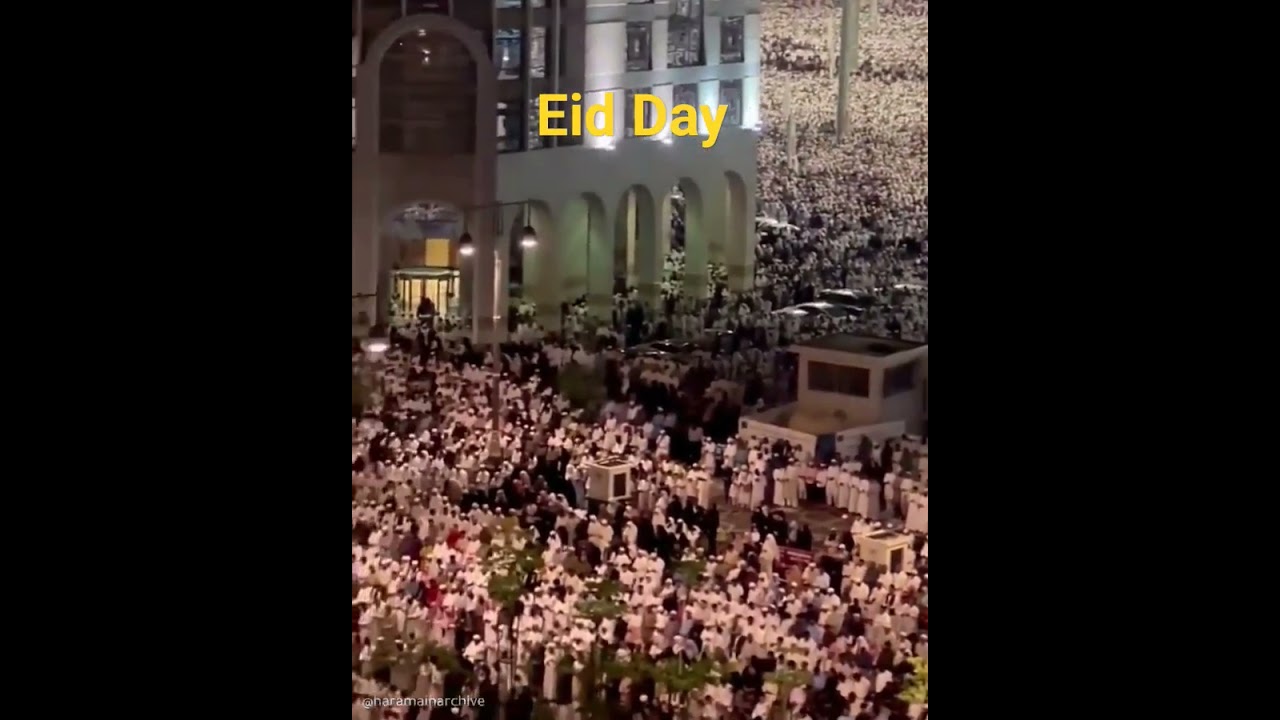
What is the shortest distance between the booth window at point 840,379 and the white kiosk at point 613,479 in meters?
0.23

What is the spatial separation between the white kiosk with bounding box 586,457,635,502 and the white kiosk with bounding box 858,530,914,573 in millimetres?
273

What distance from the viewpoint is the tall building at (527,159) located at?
2.17 m

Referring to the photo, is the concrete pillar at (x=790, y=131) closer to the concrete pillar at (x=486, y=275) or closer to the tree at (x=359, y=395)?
the concrete pillar at (x=486, y=275)

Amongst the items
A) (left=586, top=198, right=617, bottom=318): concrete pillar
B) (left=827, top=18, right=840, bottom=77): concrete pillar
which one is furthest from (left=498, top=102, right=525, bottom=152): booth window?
(left=827, top=18, right=840, bottom=77): concrete pillar

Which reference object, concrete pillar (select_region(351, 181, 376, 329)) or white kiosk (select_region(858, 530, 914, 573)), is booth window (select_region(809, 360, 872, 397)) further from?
concrete pillar (select_region(351, 181, 376, 329))

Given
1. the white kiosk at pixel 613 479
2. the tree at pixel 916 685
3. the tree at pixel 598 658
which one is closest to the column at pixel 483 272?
the white kiosk at pixel 613 479

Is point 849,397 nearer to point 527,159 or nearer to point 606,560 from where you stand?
point 606,560

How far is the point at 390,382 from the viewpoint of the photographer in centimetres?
221

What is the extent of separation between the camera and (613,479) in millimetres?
2170

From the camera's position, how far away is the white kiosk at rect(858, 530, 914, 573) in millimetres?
2096

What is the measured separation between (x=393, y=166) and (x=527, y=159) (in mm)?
155
